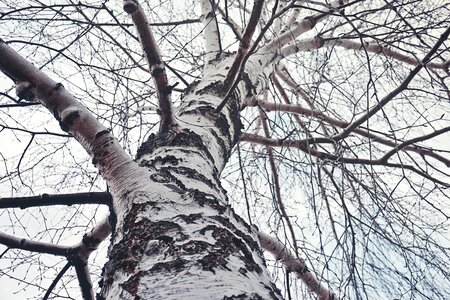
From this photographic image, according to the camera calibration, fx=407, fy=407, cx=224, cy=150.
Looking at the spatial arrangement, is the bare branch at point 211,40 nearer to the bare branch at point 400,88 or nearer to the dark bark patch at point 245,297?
the bare branch at point 400,88

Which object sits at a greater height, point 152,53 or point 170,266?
point 152,53

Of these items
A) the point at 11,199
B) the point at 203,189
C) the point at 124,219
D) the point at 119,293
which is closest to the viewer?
the point at 119,293

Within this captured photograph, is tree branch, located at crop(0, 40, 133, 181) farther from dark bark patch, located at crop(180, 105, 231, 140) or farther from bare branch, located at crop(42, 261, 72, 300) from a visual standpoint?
bare branch, located at crop(42, 261, 72, 300)

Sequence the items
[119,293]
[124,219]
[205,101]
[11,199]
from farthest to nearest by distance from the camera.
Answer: [205,101]
[11,199]
[124,219]
[119,293]

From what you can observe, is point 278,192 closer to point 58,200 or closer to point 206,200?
point 58,200

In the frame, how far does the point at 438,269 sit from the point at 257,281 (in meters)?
1.66

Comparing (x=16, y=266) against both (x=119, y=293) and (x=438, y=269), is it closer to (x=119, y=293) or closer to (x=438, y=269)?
(x=119, y=293)

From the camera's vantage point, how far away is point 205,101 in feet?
5.75

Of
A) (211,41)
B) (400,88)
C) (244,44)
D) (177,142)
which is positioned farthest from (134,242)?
(211,41)

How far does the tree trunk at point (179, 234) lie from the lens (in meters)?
0.71

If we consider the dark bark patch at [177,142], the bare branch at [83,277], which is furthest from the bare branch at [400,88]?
the bare branch at [83,277]

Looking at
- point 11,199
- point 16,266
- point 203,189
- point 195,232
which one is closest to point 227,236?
point 195,232

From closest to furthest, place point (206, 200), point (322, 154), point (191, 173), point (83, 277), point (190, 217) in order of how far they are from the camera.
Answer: point (190, 217), point (206, 200), point (191, 173), point (83, 277), point (322, 154)

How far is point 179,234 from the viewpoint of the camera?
0.86m
